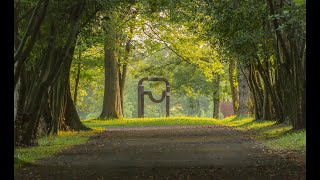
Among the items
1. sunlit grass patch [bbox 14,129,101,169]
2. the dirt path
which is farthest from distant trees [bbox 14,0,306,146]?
the dirt path

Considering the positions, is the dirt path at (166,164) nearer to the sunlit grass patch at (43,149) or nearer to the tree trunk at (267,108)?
the sunlit grass patch at (43,149)

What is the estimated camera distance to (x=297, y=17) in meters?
20.7

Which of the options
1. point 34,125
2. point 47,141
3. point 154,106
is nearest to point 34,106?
point 34,125

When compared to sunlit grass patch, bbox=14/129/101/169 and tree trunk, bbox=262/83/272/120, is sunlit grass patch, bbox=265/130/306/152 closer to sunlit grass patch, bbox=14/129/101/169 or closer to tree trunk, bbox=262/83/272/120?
sunlit grass patch, bbox=14/129/101/169

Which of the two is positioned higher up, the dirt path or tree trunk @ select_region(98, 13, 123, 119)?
tree trunk @ select_region(98, 13, 123, 119)

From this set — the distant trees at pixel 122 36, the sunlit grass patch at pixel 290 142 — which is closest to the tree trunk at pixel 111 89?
the distant trees at pixel 122 36

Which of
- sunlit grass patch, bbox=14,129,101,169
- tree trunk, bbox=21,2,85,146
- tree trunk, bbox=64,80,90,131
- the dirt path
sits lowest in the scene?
the dirt path

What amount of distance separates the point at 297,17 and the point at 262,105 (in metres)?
18.5

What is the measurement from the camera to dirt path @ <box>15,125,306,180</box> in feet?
45.4

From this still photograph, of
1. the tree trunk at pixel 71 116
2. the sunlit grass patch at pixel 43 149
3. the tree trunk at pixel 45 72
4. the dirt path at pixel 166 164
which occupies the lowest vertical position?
the dirt path at pixel 166 164

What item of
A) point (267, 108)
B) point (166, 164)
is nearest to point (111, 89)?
point (267, 108)

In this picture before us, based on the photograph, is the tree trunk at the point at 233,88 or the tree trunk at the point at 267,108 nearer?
the tree trunk at the point at 267,108

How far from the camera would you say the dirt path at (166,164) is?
545 inches
